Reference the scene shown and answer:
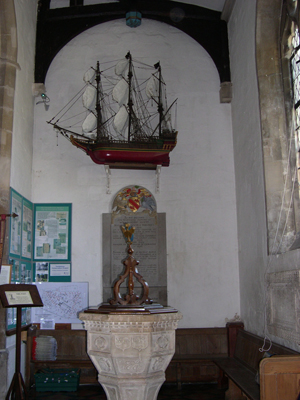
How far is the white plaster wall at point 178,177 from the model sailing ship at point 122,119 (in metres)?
0.29

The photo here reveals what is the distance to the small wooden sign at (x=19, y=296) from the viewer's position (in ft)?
15.1

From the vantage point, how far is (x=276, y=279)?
473cm

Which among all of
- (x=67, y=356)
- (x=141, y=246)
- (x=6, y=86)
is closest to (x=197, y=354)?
(x=141, y=246)

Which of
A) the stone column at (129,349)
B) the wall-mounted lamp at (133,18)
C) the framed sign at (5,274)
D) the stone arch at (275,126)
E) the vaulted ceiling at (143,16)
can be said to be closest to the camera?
the stone column at (129,349)

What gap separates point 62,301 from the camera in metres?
6.57

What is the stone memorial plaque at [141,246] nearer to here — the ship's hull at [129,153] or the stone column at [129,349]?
the ship's hull at [129,153]

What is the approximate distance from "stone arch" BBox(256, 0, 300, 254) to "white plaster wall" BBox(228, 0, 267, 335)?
0.62 ft

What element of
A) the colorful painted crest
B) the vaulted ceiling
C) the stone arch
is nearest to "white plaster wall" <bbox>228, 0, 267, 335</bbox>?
the stone arch

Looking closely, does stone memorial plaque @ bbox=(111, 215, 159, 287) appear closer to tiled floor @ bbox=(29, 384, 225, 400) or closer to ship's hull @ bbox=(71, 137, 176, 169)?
ship's hull @ bbox=(71, 137, 176, 169)

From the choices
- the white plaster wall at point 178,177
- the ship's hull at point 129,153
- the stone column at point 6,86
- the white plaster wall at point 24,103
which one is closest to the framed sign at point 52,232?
the white plaster wall at point 178,177

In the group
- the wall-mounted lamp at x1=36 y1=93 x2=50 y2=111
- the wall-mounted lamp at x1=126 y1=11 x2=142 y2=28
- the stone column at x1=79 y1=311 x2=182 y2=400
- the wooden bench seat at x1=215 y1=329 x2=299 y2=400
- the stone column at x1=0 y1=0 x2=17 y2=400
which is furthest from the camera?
→ the wall-mounted lamp at x1=126 y1=11 x2=142 y2=28

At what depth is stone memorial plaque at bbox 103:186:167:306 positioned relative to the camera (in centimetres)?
662

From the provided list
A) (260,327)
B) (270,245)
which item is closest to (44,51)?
(270,245)

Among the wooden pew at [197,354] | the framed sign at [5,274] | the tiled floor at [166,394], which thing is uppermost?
the framed sign at [5,274]
